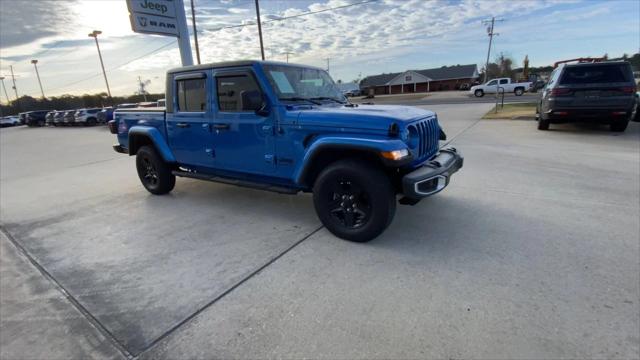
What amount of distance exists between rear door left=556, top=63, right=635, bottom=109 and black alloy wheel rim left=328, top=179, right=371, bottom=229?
7806 mm

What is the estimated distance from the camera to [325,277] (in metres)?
2.80

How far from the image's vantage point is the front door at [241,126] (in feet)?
12.2

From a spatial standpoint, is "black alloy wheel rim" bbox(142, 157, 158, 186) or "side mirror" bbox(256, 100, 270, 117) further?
"black alloy wheel rim" bbox(142, 157, 158, 186)

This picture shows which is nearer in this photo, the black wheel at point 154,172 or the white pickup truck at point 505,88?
the black wheel at point 154,172

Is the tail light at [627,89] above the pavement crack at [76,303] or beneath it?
above

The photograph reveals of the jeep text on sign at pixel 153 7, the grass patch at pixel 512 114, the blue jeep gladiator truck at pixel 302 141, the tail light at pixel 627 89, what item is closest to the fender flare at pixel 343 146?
the blue jeep gladiator truck at pixel 302 141

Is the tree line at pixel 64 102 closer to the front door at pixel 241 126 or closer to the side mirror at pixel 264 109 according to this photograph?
the front door at pixel 241 126

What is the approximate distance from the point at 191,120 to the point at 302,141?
1.85m

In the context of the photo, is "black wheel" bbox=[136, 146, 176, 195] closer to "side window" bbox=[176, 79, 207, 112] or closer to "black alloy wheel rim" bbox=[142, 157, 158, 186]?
"black alloy wheel rim" bbox=[142, 157, 158, 186]

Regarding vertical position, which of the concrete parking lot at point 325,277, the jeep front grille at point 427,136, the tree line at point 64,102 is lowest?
the concrete parking lot at point 325,277

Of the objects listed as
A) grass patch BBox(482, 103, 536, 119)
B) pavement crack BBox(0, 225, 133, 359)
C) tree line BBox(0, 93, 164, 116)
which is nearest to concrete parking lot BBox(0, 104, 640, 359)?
pavement crack BBox(0, 225, 133, 359)

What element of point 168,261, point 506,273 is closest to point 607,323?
point 506,273

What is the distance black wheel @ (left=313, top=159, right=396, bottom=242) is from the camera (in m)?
3.11

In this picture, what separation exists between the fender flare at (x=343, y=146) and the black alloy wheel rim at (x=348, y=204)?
342 mm
